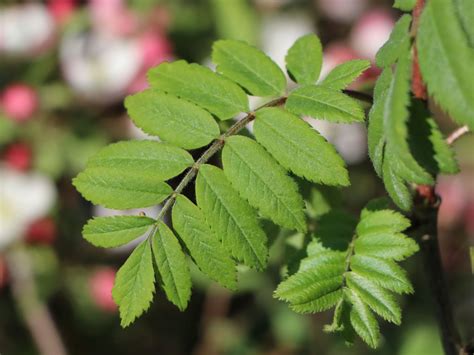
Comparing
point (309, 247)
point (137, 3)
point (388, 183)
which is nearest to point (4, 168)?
point (137, 3)

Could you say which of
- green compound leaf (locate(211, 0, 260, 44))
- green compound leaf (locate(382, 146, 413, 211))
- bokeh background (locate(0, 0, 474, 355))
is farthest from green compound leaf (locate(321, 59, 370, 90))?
green compound leaf (locate(211, 0, 260, 44))

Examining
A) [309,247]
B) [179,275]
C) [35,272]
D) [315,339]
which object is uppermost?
[179,275]

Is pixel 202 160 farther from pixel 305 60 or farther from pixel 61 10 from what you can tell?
pixel 61 10

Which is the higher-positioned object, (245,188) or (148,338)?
(245,188)

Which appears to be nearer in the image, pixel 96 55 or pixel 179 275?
pixel 179 275

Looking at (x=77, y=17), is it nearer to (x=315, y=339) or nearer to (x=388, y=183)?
(x=315, y=339)

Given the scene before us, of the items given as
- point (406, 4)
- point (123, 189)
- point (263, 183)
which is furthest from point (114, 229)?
point (406, 4)

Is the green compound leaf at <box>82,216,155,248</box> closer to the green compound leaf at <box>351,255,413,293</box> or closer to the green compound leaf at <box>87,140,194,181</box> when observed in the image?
the green compound leaf at <box>87,140,194,181</box>
